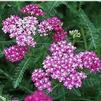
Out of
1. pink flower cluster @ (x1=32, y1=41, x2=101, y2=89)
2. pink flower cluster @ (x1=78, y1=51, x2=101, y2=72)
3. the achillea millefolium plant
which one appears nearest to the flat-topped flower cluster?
the achillea millefolium plant

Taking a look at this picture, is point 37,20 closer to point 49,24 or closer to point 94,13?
point 49,24

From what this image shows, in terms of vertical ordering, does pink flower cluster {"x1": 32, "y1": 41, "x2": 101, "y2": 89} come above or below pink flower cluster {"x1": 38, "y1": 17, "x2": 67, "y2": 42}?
below

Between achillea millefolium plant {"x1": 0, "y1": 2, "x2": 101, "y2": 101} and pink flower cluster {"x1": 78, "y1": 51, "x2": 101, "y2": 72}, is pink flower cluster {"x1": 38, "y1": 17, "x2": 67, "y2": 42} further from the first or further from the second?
pink flower cluster {"x1": 78, "y1": 51, "x2": 101, "y2": 72}

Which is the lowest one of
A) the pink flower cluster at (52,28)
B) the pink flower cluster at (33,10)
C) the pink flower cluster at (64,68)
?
the pink flower cluster at (64,68)

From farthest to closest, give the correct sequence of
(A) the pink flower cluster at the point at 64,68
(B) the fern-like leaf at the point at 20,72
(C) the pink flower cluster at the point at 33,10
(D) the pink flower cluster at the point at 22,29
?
(C) the pink flower cluster at the point at 33,10
(D) the pink flower cluster at the point at 22,29
(B) the fern-like leaf at the point at 20,72
(A) the pink flower cluster at the point at 64,68

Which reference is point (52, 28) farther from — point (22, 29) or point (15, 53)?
point (15, 53)

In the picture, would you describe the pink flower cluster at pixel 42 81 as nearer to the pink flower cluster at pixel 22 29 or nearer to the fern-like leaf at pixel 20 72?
the fern-like leaf at pixel 20 72

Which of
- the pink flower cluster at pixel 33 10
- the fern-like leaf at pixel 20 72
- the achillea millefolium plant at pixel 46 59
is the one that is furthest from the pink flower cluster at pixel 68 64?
the pink flower cluster at pixel 33 10
